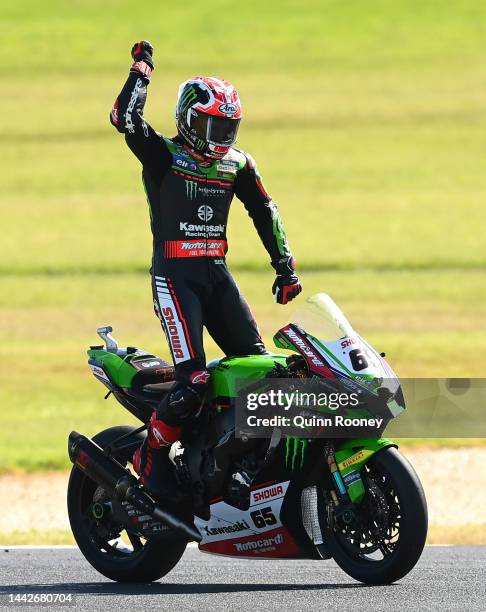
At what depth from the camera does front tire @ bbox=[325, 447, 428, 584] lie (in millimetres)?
7602

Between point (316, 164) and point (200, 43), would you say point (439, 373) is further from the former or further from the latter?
point (200, 43)

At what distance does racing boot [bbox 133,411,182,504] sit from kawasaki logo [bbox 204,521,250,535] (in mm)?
311

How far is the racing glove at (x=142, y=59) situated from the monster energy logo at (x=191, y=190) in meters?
0.67

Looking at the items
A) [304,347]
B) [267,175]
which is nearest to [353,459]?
[304,347]

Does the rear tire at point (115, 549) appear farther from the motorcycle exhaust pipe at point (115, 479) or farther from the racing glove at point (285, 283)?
the racing glove at point (285, 283)

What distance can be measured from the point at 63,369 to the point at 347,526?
51.1 feet

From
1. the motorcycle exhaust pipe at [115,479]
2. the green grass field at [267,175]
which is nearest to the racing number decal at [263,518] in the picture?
the motorcycle exhaust pipe at [115,479]

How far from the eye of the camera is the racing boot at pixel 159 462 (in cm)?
854

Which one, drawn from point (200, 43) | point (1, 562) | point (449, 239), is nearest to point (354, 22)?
point (200, 43)

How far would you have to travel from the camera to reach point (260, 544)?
8.22m

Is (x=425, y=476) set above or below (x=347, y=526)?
below

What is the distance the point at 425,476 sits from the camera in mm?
15359

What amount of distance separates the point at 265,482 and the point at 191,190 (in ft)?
5.89

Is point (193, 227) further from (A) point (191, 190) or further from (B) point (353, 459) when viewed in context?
(B) point (353, 459)
